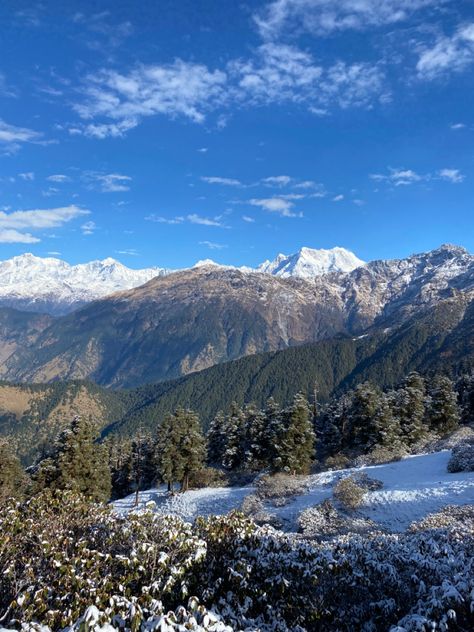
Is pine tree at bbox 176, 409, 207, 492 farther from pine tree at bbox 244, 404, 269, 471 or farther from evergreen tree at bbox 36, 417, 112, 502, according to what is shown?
evergreen tree at bbox 36, 417, 112, 502

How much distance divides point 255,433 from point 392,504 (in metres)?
33.4

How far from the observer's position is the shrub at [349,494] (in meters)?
33.8

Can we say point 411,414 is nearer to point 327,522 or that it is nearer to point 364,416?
point 364,416

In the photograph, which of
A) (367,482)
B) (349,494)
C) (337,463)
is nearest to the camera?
(349,494)

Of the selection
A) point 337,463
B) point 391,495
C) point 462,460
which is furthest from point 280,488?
point 462,460

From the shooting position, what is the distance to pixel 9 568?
10.6 m

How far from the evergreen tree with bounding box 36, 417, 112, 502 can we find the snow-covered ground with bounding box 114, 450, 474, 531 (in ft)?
29.9

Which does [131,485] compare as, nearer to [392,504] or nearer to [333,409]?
[333,409]

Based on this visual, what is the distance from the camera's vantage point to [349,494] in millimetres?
34438

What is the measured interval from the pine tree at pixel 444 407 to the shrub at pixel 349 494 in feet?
118

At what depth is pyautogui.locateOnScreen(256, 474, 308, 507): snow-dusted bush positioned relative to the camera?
41.2 meters

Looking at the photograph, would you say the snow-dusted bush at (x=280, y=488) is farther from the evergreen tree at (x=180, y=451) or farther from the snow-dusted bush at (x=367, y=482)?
the evergreen tree at (x=180, y=451)

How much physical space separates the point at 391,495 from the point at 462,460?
8216mm

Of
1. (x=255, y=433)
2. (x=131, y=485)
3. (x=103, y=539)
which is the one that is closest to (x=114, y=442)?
(x=131, y=485)
